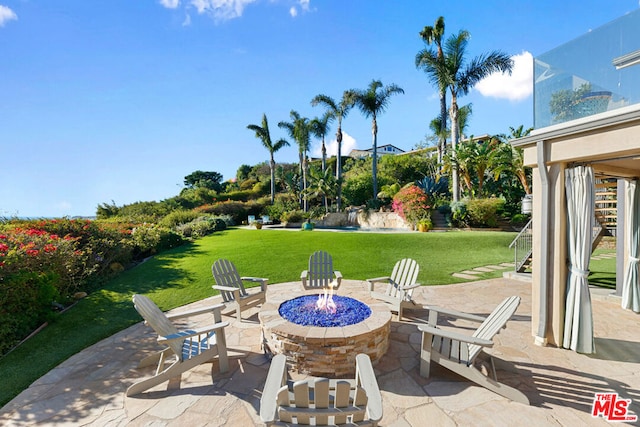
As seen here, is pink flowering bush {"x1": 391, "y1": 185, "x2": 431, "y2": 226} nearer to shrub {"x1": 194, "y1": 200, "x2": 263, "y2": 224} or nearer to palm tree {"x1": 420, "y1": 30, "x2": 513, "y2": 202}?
palm tree {"x1": 420, "y1": 30, "x2": 513, "y2": 202}

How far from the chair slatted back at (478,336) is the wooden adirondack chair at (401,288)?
142 centimetres

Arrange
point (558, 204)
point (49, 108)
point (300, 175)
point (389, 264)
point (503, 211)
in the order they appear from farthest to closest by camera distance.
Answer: point (300, 175) → point (503, 211) → point (389, 264) → point (49, 108) → point (558, 204)

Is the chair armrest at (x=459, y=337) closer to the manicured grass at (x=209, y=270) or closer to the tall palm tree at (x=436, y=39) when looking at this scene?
the manicured grass at (x=209, y=270)

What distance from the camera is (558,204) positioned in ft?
13.2

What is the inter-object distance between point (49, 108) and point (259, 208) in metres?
20.9

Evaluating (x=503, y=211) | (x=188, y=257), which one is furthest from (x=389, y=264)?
(x=503, y=211)

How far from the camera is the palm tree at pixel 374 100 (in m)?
23.7

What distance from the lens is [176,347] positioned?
10.3 feet

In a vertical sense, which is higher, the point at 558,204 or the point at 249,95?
the point at 249,95

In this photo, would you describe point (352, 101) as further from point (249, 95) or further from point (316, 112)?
point (249, 95)

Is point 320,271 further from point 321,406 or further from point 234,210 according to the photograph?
point 234,210

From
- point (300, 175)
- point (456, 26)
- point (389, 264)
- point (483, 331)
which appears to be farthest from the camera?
point (300, 175)

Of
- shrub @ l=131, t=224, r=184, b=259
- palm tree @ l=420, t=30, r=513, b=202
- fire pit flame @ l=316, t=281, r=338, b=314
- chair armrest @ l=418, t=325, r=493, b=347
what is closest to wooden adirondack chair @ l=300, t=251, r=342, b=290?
fire pit flame @ l=316, t=281, r=338, b=314

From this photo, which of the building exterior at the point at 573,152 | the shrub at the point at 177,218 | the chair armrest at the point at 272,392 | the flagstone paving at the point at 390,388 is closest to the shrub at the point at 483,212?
the building exterior at the point at 573,152
